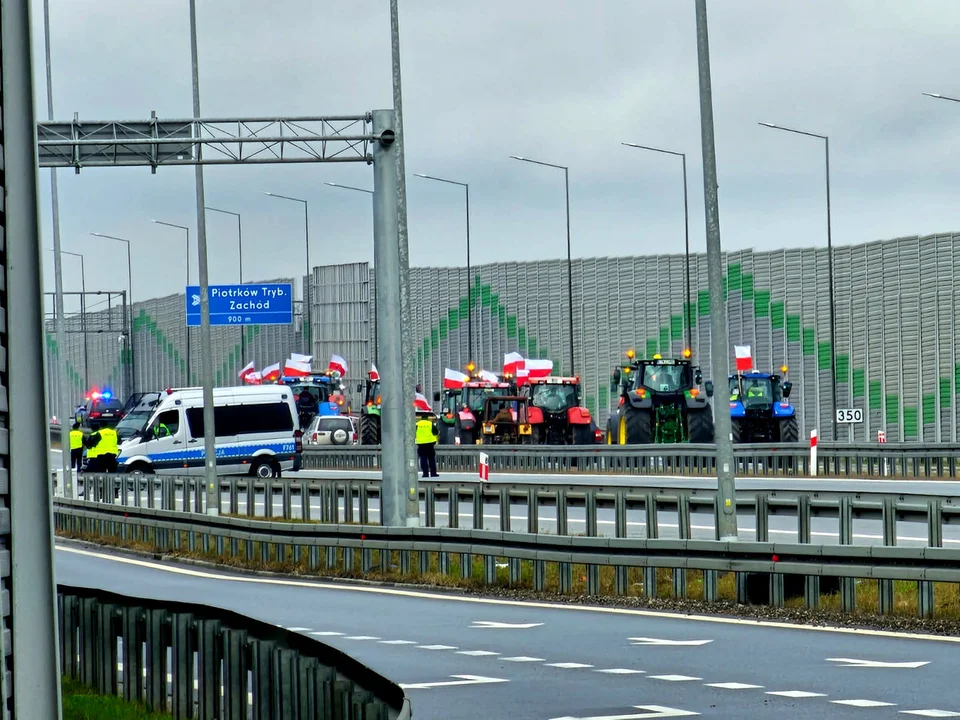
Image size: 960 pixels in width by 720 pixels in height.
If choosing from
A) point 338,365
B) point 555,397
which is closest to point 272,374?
point 338,365

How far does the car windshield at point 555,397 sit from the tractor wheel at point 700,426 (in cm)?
717

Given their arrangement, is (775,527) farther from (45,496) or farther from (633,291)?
(633,291)

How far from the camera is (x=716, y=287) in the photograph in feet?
65.9

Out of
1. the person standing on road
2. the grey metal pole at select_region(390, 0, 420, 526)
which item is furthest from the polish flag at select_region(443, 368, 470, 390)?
the grey metal pole at select_region(390, 0, 420, 526)

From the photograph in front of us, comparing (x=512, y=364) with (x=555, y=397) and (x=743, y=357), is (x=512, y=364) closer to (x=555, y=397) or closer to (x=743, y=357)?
(x=555, y=397)

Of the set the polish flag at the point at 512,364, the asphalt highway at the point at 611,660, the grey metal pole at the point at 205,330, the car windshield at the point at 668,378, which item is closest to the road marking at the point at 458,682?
the asphalt highway at the point at 611,660

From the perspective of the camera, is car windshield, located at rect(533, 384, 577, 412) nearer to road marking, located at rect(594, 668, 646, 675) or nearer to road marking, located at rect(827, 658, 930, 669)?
road marking, located at rect(827, 658, 930, 669)

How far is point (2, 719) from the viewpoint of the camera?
5789 mm

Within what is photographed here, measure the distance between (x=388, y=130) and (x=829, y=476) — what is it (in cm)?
1854

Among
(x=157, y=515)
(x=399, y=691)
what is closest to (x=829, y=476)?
(x=157, y=515)

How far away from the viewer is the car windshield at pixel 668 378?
48.0 metres

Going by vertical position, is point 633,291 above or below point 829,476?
above

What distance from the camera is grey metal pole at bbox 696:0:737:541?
1997 cm

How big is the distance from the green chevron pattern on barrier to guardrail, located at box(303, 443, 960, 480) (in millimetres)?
4673
